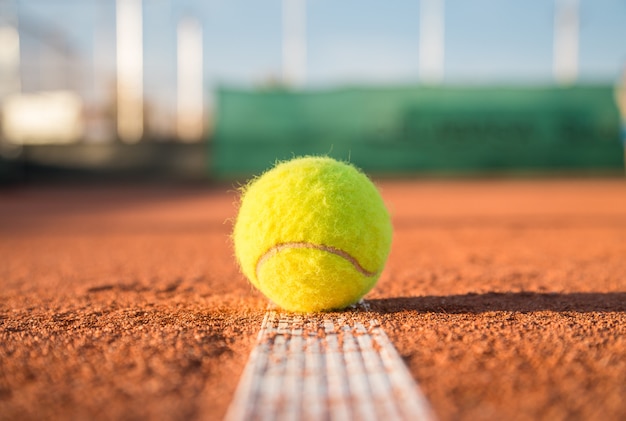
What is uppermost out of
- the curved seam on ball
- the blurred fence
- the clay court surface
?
the blurred fence

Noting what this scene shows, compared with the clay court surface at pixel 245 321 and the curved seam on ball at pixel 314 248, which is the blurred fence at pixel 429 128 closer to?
the clay court surface at pixel 245 321

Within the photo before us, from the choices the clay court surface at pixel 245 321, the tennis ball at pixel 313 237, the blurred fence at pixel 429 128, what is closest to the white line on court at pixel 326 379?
the clay court surface at pixel 245 321

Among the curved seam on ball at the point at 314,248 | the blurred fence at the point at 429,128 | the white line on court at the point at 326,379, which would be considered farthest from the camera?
the blurred fence at the point at 429,128

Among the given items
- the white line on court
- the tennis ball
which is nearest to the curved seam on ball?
the tennis ball

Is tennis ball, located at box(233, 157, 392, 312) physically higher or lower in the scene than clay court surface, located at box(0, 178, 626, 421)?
higher

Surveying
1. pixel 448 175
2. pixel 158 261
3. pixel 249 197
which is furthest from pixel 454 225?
pixel 448 175

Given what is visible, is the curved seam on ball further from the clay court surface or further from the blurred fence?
the blurred fence

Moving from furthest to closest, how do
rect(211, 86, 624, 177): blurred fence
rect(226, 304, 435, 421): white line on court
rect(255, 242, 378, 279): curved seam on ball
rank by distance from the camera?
rect(211, 86, 624, 177): blurred fence < rect(255, 242, 378, 279): curved seam on ball < rect(226, 304, 435, 421): white line on court
